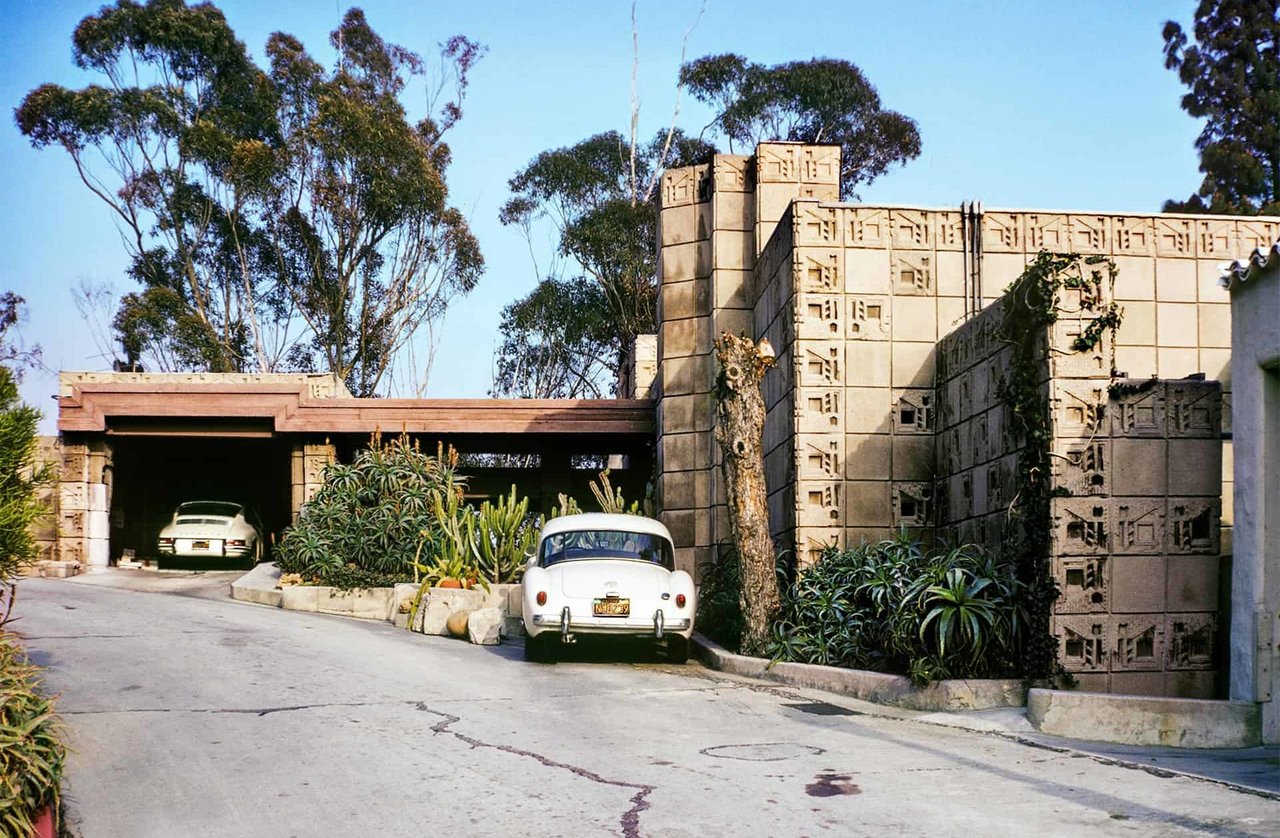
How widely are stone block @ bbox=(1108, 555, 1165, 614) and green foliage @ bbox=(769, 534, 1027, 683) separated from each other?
0.82 m

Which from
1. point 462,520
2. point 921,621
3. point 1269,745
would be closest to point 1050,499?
point 921,621

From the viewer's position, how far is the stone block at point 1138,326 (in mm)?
15125

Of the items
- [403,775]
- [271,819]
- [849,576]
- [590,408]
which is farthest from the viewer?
[590,408]

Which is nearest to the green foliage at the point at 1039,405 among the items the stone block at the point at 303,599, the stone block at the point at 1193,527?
the stone block at the point at 1193,527

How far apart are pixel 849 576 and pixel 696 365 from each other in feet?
21.0

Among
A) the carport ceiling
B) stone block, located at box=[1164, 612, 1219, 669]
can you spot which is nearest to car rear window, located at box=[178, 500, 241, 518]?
the carport ceiling

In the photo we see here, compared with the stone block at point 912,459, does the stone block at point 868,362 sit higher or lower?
higher

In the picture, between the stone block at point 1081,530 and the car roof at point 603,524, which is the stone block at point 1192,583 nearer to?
the stone block at point 1081,530

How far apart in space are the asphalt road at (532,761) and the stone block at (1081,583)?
191 centimetres

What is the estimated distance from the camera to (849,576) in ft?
44.4

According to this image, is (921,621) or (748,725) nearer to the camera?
(748,725)

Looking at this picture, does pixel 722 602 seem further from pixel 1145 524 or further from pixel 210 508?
pixel 210 508

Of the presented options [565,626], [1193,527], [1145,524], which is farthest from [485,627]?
[1193,527]

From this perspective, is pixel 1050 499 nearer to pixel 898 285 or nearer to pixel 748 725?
pixel 748 725
